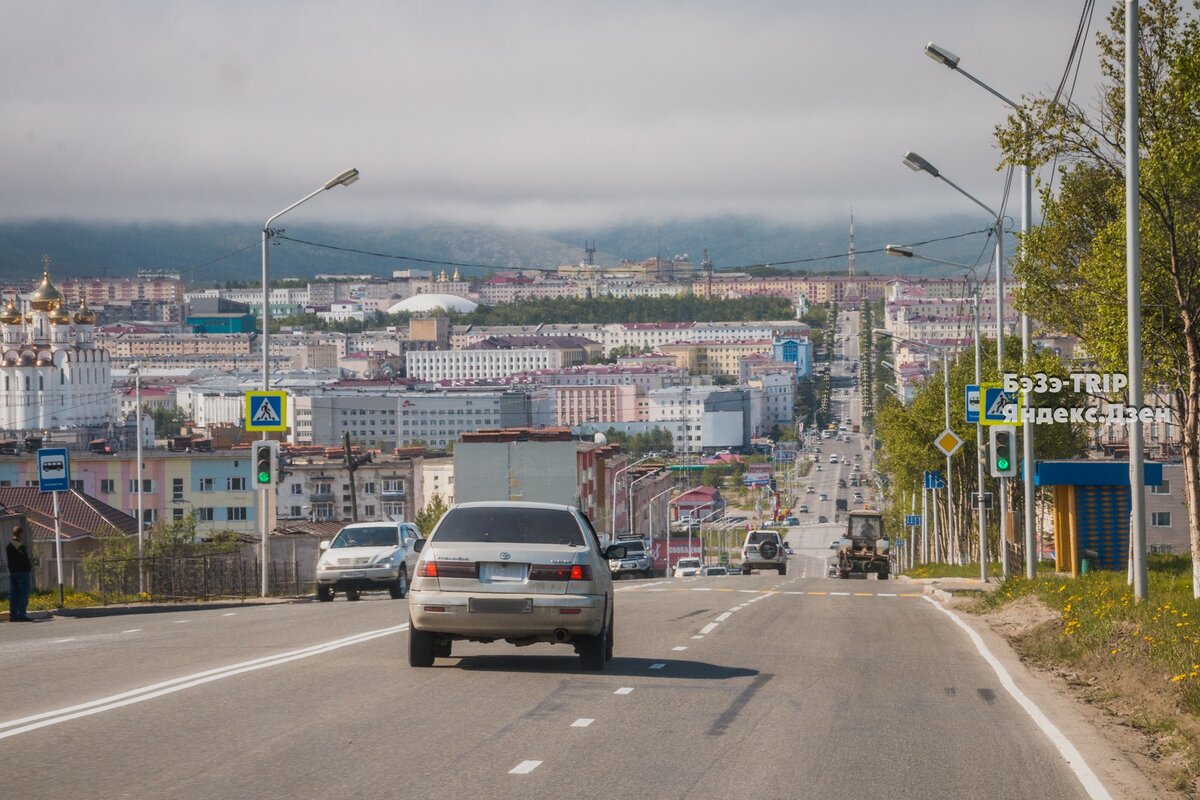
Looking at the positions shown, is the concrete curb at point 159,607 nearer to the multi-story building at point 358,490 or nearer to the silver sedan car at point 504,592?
the silver sedan car at point 504,592

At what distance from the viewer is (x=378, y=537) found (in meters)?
34.1

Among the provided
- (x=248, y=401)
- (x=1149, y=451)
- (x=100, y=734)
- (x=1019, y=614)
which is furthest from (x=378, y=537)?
(x=1149, y=451)

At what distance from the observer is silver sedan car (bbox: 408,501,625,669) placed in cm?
1582

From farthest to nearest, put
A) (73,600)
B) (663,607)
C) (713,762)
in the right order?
(73,600)
(663,607)
(713,762)

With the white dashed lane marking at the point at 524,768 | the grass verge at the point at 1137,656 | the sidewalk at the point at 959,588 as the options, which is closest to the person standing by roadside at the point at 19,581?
the grass verge at the point at 1137,656

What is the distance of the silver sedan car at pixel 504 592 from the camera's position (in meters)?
15.8

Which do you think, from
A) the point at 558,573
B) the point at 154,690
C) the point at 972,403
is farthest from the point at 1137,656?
the point at 972,403

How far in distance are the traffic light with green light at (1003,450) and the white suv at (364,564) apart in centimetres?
1174

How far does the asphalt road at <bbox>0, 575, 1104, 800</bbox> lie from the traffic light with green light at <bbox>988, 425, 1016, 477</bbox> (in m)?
12.7

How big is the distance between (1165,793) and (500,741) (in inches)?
177

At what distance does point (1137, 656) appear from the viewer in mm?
16469

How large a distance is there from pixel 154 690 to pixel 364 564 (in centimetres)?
1874

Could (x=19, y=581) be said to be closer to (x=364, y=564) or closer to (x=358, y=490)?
(x=364, y=564)

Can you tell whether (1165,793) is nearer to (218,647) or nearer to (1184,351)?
(218,647)
